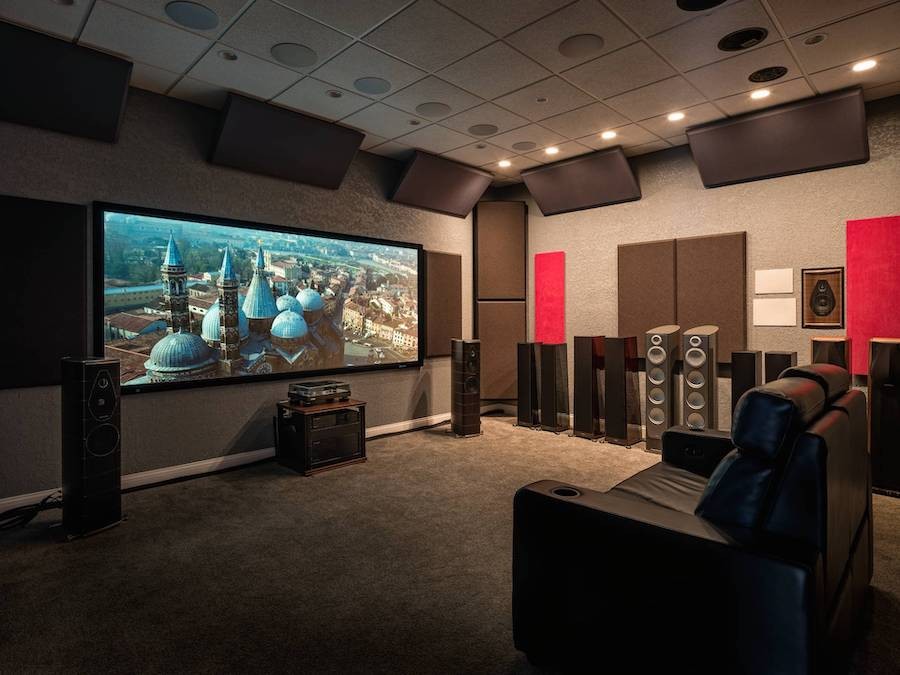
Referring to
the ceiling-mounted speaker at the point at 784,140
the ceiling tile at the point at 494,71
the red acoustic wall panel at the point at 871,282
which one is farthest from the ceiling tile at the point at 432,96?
the red acoustic wall panel at the point at 871,282

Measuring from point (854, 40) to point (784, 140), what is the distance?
1016 mm

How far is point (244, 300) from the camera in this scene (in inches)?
148

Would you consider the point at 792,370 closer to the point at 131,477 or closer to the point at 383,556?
the point at 383,556

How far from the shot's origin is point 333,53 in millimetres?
2900

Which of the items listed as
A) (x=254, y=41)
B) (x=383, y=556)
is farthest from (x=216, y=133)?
(x=383, y=556)

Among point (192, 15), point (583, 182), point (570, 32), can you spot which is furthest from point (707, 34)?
point (192, 15)

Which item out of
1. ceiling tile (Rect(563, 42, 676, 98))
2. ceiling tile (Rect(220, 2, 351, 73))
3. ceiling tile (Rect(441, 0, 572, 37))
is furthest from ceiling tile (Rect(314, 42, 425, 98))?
ceiling tile (Rect(563, 42, 676, 98))

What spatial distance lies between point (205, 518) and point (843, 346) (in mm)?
4037

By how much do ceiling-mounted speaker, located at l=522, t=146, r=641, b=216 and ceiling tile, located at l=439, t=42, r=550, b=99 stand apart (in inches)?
64.0

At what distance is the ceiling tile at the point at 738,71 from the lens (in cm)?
293

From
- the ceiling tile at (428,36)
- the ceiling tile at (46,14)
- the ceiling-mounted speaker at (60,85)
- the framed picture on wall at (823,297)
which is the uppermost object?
the ceiling tile at (428,36)

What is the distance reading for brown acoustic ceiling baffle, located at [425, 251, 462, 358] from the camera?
5105 mm

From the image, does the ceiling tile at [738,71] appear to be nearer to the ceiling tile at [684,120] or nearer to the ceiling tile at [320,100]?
the ceiling tile at [684,120]

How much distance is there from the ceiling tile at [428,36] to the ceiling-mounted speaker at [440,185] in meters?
1.66
